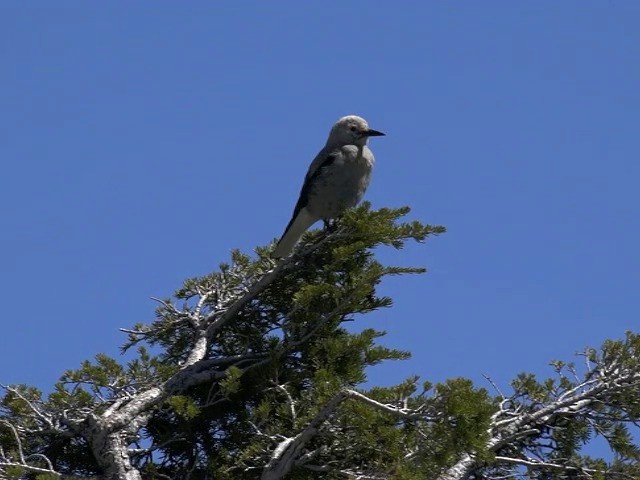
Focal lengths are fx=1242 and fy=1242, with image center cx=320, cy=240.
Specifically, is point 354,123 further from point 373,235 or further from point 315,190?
point 373,235

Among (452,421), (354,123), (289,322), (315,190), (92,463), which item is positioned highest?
(354,123)

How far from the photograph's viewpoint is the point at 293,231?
10.5m

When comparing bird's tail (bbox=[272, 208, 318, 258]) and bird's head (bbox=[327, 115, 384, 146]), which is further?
bird's head (bbox=[327, 115, 384, 146])

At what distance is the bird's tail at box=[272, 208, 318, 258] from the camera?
33.9 ft

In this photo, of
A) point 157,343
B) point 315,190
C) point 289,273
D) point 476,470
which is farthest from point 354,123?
point 476,470

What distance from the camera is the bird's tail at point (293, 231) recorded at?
33.9 ft

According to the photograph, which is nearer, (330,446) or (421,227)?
(330,446)

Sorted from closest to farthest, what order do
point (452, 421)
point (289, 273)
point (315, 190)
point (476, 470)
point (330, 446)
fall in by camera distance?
point (452, 421)
point (330, 446)
point (476, 470)
point (289, 273)
point (315, 190)

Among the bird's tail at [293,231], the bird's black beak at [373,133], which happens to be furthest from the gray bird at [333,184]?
the bird's black beak at [373,133]

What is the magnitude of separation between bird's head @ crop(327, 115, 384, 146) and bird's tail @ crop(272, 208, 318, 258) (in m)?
0.82

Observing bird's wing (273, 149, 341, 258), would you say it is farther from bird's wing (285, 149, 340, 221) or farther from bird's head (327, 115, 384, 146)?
A: bird's head (327, 115, 384, 146)

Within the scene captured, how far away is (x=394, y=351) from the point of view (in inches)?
348

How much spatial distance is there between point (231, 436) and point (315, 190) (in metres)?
2.55

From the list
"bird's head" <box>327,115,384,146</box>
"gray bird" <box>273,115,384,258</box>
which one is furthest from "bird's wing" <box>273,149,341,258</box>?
"bird's head" <box>327,115,384,146</box>
